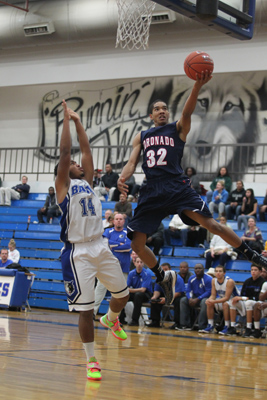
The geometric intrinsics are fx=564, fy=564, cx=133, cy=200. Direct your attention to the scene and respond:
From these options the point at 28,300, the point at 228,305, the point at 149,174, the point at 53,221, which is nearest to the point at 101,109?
the point at 53,221

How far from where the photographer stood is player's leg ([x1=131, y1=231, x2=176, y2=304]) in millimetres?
5680

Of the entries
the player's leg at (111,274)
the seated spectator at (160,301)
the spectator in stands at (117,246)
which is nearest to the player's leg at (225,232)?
the player's leg at (111,274)

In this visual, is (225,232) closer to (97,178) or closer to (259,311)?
(259,311)

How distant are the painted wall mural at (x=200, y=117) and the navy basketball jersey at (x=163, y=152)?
10839 mm

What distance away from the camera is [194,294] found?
11.0m

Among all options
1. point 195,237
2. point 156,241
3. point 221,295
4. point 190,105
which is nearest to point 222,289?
point 221,295

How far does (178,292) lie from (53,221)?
21.2 ft

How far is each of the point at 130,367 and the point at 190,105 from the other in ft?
8.18

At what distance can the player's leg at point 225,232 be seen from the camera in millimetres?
5406

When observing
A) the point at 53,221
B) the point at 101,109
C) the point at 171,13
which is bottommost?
the point at 53,221

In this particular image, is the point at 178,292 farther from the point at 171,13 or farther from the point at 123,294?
the point at 171,13

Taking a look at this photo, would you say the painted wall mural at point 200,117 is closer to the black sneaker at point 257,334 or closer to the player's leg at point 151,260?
the black sneaker at point 257,334

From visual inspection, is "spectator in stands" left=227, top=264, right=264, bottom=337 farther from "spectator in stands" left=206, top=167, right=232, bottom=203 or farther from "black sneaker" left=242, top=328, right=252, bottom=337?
"spectator in stands" left=206, top=167, right=232, bottom=203

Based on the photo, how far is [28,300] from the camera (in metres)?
14.1
